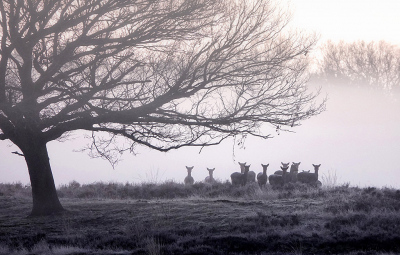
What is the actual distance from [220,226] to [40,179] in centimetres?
557

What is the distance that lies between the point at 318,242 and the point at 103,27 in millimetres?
7530

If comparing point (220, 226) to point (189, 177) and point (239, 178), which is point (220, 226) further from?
point (189, 177)

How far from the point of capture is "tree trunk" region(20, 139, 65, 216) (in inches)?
531

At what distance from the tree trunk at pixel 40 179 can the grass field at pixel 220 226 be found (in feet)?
1.71

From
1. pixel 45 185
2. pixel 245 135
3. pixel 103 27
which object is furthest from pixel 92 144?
pixel 245 135

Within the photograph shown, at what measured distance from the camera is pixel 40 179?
44.8 feet

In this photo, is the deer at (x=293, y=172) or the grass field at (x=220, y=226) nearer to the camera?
the grass field at (x=220, y=226)

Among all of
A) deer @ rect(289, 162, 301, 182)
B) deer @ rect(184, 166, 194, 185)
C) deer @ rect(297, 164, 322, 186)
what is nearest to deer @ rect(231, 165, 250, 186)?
deer @ rect(289, 162, 301, 182)

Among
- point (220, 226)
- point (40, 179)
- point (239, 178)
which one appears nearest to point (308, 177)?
point (239, 178)

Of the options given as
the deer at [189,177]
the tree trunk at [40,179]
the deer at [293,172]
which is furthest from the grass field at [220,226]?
the deer at [189,177]

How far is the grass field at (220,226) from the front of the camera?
377 inches

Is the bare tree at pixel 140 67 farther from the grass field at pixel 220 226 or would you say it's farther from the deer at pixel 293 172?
the deer at pixel 293 172

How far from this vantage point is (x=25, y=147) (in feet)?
44.1

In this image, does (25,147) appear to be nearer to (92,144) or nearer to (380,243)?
(92,144)
